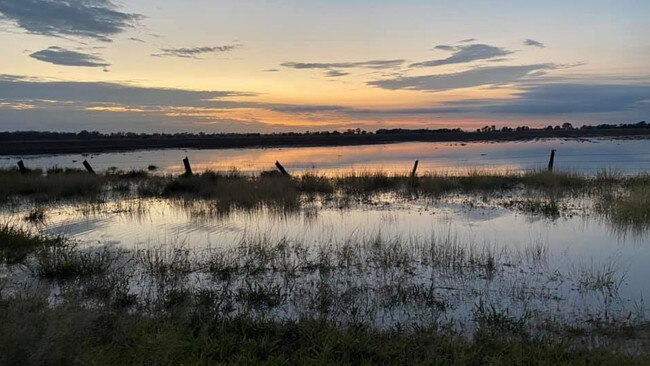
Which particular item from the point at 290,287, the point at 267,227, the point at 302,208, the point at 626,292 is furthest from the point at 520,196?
the point at 290,287

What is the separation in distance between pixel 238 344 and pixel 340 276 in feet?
12.1

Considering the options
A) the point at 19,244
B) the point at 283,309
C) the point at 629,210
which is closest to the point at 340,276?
the point at 283,309

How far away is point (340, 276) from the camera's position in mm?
9273

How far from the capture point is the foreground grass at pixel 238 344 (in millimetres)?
5094

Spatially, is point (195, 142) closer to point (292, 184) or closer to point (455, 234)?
point (292, 184)

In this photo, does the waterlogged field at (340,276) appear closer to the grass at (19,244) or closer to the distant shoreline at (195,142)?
the grass at (19,244)

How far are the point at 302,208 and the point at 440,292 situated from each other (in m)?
10.3

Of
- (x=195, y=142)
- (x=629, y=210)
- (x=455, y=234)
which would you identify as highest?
(x=195, y=142)

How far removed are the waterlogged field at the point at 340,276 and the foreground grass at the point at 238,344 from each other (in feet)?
0.09

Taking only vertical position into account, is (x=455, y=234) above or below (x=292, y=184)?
below

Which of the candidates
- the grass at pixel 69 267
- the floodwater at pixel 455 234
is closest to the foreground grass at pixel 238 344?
the floodwater at pixel 455 234

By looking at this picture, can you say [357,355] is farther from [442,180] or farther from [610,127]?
[610,127]

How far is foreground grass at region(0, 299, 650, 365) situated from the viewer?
16.7ft

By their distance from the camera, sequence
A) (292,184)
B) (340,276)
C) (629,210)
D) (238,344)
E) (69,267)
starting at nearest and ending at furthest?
(238,344) → (340,276) → (69,267) → (629,210) → (292,184)
